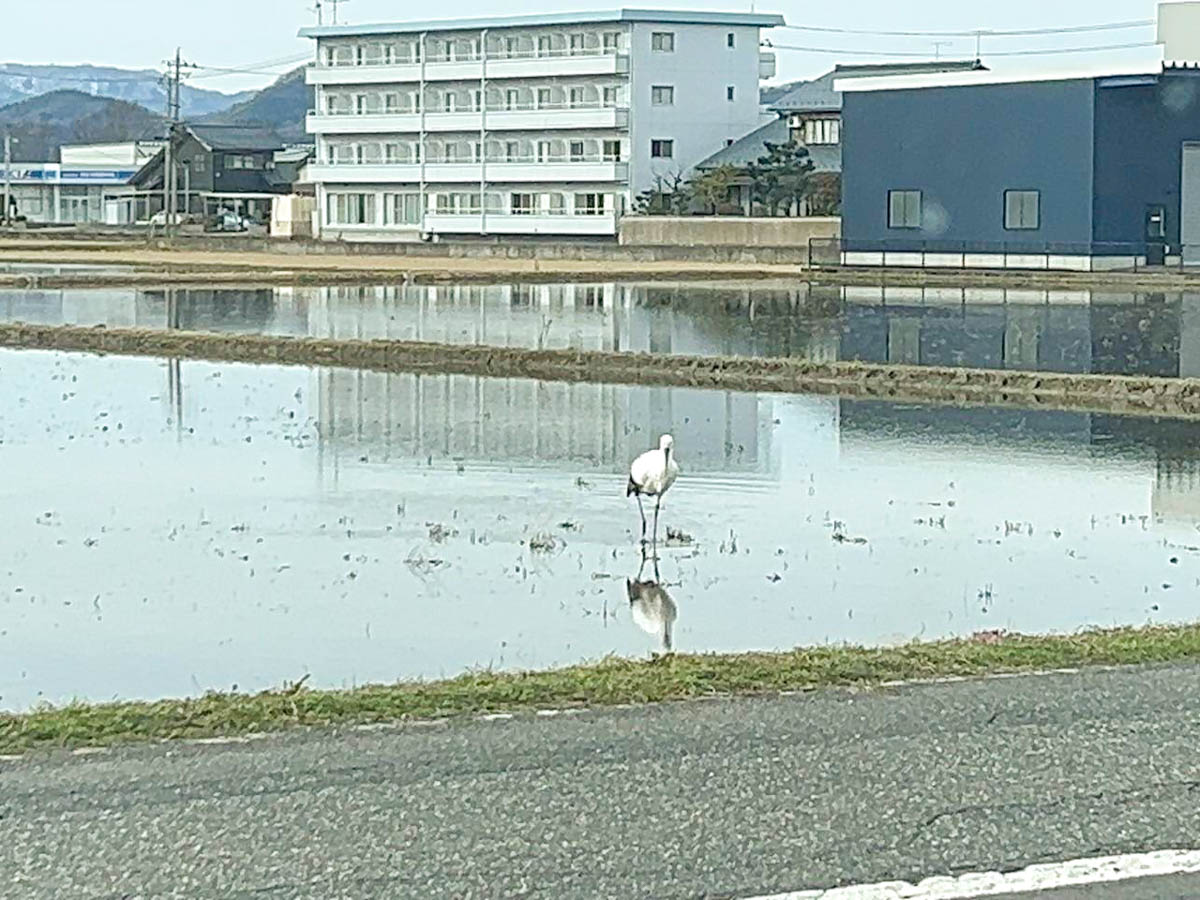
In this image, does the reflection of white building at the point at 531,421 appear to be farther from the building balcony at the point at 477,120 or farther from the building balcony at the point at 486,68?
the building balcony at the point at 486,68

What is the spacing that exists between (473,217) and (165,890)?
201 ft

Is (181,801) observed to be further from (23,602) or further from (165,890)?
(23,602)

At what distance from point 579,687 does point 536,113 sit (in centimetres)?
5812

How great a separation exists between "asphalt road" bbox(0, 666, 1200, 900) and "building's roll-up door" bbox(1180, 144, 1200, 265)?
39.0 meters

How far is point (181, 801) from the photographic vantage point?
185 inches

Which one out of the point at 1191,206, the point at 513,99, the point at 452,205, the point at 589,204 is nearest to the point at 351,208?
the point at 452,205

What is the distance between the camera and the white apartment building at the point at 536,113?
62.6 m

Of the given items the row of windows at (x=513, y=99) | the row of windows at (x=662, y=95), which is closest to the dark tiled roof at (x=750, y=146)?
the row of windows at (x=513, y=99)

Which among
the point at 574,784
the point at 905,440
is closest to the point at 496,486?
the point at 905,440

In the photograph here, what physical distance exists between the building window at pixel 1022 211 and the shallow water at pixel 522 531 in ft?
87.5

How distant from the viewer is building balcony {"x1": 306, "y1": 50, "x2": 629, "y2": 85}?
6253 centimetres

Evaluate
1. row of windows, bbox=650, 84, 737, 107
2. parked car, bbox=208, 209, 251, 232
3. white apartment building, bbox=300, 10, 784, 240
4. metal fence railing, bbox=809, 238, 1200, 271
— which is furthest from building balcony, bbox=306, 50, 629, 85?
metal fence railing, bbox=809, 238, 1200, 271

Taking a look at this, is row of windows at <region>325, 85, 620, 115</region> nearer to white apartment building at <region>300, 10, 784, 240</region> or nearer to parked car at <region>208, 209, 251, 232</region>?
white apartment building at <region>300, 10, 784, 240</region>

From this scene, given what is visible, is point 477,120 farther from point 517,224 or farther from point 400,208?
point 400,208
